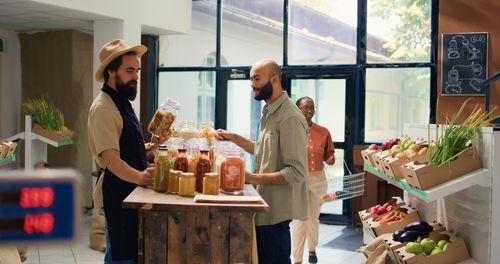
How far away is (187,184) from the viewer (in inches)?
104

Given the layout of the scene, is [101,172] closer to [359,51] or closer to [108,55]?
[108,55]

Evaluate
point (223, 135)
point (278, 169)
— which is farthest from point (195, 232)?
point (223, 135)

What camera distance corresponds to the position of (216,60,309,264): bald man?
310 centimetres

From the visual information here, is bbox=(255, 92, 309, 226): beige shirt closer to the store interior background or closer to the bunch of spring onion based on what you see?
the bunch of spring onion

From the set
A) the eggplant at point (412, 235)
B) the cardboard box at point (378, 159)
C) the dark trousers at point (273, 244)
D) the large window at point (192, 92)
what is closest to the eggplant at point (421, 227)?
the eggplant at point (412, 235)

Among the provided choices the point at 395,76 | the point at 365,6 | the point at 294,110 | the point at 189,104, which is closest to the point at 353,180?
the point at 395,76

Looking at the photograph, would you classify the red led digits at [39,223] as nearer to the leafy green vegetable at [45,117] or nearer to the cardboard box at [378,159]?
the cardboard box at [378,159]

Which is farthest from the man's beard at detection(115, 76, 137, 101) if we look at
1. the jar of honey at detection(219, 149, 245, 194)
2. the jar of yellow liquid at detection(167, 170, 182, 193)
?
the jar of honey at detection(219, 149, 245, 194)

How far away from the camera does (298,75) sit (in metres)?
8.51

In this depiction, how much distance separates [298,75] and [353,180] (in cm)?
178

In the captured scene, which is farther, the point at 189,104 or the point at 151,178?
the point at 189,104

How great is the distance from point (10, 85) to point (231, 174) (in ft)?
21.5

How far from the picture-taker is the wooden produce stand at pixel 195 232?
2420mm

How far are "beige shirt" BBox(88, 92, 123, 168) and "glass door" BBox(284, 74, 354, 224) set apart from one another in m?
5.77
